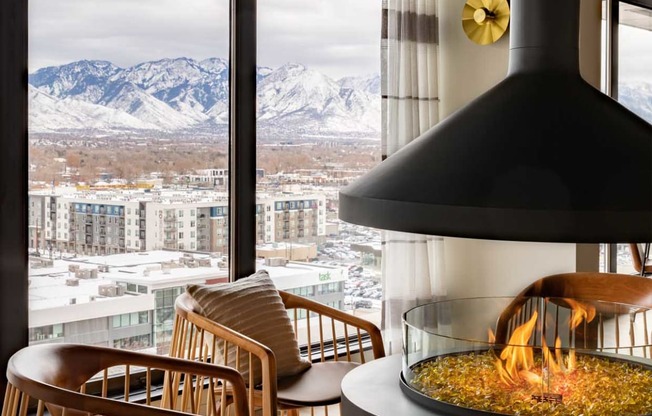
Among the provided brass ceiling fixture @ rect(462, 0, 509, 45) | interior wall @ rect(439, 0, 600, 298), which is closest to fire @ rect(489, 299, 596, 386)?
interior wall @ rect(439, 0, 600, 298)

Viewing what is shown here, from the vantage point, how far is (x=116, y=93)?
11.0 feet

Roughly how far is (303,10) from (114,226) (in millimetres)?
1523

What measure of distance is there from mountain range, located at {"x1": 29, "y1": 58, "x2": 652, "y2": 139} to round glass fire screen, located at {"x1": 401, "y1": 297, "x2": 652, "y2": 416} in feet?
4.72

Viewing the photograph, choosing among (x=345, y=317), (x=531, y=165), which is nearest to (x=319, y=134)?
(x=345, y=317)

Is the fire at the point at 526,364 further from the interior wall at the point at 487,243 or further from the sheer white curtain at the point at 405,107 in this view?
the interior wall at the point at 487,243

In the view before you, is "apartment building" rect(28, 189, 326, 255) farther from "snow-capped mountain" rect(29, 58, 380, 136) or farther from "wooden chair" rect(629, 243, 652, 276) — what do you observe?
"wooden chair" rect(629, 243, 652, 276)

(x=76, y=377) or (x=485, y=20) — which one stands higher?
(x=485, y=20)

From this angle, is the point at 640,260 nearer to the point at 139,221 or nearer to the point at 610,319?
the point at 610,319

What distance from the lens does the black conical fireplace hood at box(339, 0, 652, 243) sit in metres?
2.14

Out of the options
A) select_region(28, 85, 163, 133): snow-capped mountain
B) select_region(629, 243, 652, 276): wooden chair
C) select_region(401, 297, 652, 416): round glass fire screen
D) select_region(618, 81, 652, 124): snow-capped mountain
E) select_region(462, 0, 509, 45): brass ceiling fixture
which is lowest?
select_region(401, 297, 652, 416): round glass fire screen

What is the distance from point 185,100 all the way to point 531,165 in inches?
72.1

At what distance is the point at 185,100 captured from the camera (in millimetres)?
3594

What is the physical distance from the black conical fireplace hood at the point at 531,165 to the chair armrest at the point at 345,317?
0.73m

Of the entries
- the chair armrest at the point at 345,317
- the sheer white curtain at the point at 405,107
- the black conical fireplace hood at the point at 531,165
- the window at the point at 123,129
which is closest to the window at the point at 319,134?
the sheer white curtain at the point at 405,107
